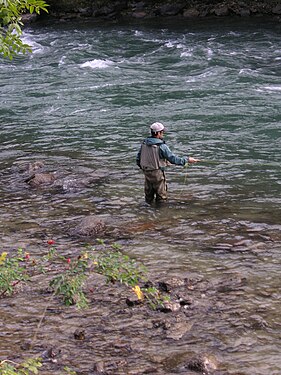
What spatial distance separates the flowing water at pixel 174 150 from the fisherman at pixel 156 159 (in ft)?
1.31

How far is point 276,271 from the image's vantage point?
7832 millimetres

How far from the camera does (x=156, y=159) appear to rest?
10.3 meters

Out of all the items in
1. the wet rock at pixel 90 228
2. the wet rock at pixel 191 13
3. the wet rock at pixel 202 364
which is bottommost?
the wet rock at pixel 191 13

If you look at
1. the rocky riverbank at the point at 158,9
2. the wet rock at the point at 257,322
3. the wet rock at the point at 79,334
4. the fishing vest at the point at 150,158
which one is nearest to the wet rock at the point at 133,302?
the wet rock at the point at 79,334

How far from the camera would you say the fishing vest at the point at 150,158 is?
1023cm

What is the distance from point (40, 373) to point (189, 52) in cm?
1986

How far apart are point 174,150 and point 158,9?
2104 centimetres

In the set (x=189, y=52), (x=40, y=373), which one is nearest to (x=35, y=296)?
(x=40, y=373)

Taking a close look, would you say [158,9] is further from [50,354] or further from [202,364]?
[202,364]

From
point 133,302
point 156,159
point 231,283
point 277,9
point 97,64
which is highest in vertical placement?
point 156,159

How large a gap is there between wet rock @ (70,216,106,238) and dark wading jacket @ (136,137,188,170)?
1344 mm

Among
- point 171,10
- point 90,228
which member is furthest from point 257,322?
point 171,10

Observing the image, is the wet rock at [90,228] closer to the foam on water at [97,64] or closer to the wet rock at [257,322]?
the wet rock at [257,322]

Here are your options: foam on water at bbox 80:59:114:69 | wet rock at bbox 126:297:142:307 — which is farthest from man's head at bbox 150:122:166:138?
foam on water at bbox 80:59:114:69
